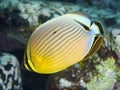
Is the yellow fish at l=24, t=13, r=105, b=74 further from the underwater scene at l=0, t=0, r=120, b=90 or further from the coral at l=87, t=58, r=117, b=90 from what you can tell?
the coral at l=87, t=58, r=117, b=90

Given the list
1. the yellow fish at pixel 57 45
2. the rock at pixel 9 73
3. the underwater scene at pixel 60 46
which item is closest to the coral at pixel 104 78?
the underwater scene at pixel 60 46

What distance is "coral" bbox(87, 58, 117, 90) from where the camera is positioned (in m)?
2.93

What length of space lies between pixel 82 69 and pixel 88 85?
20 centimetres

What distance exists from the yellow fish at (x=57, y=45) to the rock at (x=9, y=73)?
5.93ft

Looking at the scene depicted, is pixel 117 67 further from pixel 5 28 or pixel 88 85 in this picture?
pixel 5 28

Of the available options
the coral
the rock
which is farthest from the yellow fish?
the rock

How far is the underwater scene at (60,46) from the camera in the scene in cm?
136

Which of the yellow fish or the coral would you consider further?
the coral

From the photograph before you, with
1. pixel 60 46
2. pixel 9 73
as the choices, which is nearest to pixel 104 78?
pixel 9 73

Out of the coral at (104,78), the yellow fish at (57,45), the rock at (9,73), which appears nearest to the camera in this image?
the yellow fish at (57,45)

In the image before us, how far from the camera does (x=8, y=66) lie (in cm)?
318

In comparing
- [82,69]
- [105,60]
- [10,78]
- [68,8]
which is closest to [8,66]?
[10,78]

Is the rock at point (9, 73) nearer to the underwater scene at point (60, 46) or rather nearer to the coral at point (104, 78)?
the underwater scene at point (60, 46)

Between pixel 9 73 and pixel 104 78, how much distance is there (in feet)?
3.97
